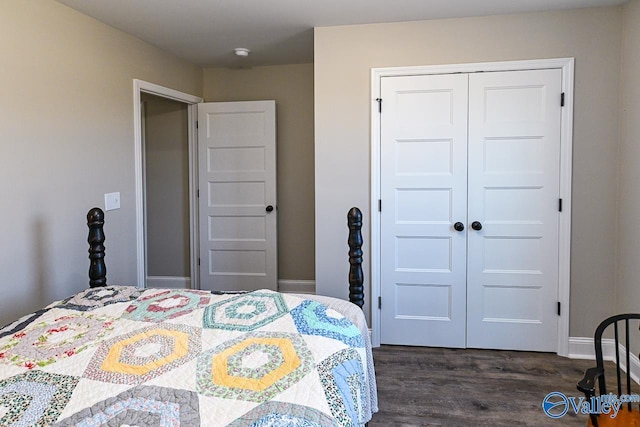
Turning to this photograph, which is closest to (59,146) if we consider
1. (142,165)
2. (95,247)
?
(95,247)

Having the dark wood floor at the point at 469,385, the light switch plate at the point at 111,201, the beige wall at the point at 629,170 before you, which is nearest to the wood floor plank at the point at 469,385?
the dark wood floor at the point at 469,385

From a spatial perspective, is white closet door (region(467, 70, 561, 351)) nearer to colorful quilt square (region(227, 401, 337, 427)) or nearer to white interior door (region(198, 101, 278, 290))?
white interior door (region(198, 101, 278, 290))

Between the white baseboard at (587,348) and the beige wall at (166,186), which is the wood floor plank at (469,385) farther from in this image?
the beige wall at (166,186)

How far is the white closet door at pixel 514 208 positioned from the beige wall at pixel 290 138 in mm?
1747

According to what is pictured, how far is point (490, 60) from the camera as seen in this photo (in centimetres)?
296

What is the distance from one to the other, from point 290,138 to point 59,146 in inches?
85.2

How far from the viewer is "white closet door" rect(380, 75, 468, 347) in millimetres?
3035

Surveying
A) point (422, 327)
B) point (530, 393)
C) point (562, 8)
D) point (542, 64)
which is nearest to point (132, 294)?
point (422, 327)

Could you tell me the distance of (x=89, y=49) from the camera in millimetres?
2883

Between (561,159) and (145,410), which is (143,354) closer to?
(145,410)

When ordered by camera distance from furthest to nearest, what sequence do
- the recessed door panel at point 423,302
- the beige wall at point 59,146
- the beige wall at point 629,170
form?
1. the recessed door panel at point 423,302
2. the beige wall at point 629,170
3. the beige wall at point 59,146

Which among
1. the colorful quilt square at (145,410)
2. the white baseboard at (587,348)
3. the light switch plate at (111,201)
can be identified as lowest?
the white baseboard at (587,348)

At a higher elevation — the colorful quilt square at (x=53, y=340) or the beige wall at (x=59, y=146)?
the beige wall at (x=59, y=146)

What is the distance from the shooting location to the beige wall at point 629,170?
2635 mm
